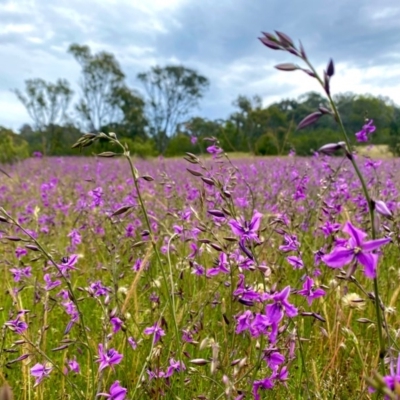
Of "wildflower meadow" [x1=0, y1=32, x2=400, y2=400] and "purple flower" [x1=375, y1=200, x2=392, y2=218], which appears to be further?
"wildflower meadow" [x1=0, y1=32, x2=400, y2=400]

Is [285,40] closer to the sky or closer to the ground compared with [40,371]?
closer to the sky

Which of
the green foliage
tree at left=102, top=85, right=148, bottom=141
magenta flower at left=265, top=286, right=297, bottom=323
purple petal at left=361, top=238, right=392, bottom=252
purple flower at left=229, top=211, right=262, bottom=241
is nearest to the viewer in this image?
purple petal at left=361, top=238, right=392, bottom=252

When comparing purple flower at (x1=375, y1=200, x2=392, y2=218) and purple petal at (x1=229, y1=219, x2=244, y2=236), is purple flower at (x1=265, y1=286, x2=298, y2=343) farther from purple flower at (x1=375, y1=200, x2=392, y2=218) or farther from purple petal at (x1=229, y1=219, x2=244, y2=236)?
purple flower at (x1=375, y1=200, x2=392, y2=218)

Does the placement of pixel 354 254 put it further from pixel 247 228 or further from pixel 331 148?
pixel 247 228

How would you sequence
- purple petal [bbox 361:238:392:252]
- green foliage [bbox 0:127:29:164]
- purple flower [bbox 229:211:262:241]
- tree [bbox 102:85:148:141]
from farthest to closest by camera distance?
tree [bbox 102:85:148:141] < green foliage [bbox 0:127:29:164] < purple flower [bbox 229:211:262:241] < purple petal [bbox 361:238:392:252]

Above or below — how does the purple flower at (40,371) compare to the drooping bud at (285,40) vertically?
below

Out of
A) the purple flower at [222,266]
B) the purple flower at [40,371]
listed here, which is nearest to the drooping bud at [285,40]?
the purple flower at [222,266]

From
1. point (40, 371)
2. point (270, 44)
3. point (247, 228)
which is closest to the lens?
point (270, 44)

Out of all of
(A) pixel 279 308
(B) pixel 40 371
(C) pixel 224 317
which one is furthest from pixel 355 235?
(B) pixel 40 371

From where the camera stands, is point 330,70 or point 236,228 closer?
point 330,70

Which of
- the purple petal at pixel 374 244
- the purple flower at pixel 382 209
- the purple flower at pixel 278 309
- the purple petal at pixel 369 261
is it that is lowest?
the purple flower at pixel 278 309

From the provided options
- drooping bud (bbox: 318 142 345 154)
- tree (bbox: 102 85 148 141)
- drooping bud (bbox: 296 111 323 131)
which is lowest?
drooping bud (bbox: 318 142 345 154)

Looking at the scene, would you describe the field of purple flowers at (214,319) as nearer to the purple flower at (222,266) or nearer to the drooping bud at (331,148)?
the purple flower at (222,266)

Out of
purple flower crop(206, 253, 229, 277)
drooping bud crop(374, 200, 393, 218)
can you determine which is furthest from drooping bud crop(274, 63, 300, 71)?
purple flower crop(206, 253, 229, 277)
